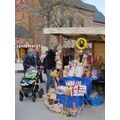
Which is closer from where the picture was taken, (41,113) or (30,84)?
(41,113)

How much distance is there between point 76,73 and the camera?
10742 millimetres

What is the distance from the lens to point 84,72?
11219 millimetres

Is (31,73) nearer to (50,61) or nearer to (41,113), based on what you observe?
(50,61)

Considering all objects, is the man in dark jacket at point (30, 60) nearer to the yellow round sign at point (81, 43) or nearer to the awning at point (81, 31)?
the awning at point (81, 31)

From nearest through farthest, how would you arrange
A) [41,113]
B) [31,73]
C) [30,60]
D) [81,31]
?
[41,113], [81,31], [31,73], [30,60]

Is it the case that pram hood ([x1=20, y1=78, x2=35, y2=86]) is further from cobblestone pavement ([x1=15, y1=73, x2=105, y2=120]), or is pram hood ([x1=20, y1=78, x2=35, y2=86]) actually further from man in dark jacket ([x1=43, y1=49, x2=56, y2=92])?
man in dark jacket ([x1=43, y1=49, x2=56, y2=92])

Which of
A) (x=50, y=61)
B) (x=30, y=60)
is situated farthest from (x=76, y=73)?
(x=30, y=60)

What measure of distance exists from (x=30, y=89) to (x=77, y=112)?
7.83 feet

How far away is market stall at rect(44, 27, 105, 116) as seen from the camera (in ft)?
31.2
